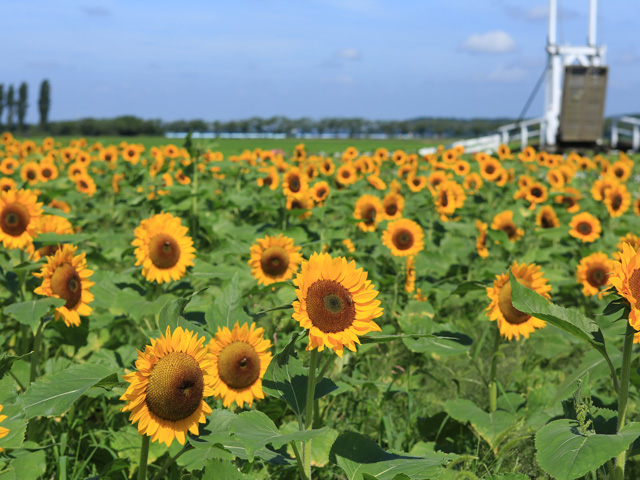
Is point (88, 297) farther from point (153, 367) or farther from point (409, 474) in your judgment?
point (409, 474)

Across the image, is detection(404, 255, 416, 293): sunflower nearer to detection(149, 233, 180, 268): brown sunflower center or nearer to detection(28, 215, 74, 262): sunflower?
detection(149, 233, 180, 268): brown sunflower center

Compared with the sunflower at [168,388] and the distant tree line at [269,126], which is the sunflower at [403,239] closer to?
the sunflower at [168,388]

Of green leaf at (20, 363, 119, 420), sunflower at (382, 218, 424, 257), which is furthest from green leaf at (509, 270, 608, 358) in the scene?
sunflower at (382, 218, 424, 257)

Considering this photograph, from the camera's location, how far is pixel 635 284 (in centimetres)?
179

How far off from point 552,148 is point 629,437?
18.0m

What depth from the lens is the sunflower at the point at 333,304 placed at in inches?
74.2

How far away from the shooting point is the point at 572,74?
17.2 m

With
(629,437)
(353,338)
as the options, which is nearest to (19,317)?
(353,338)

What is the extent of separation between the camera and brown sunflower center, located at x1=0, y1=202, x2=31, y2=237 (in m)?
3.33

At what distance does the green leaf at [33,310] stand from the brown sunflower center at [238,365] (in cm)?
81

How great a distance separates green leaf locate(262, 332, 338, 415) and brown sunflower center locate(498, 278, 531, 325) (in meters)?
1.16

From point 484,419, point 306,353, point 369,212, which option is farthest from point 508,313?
point 369,212

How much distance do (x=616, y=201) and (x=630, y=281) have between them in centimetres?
580

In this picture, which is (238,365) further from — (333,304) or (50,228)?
(50,228)
